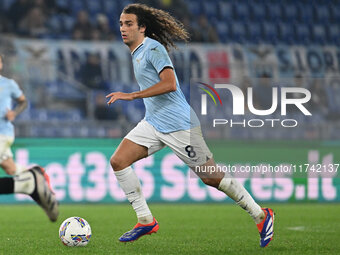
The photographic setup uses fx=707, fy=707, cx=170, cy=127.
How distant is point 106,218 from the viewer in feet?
27.2

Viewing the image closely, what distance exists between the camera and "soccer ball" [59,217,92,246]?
523 centimetres

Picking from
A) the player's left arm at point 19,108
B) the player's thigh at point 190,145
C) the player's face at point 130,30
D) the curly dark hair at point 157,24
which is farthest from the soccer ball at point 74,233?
the player's left arm at point 19,108

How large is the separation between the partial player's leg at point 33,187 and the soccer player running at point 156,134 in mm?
1822

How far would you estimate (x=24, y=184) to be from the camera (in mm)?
7016

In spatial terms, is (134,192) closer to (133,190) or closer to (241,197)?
(133,190)

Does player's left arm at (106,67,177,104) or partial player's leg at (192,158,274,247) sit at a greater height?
player's left arm at (106,67,177,104)

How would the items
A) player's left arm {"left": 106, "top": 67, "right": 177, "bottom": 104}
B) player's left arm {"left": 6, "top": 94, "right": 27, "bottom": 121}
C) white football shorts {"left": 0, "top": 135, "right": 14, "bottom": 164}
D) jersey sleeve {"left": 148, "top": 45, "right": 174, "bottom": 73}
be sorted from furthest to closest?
white football shorts {"left": 0, "top": 135, "right": 14, "bottom": 164} → player's left arm {"left": 6, "top": 94, "right": 27, "bottom": 121} → jersey sleeve {"left": 148, "top": 45, "right": 174, "bottom": 73} → player's left arm {"left": 106, "top": 67, "right": 177, "bottom": 104}

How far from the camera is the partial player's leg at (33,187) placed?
7004mm

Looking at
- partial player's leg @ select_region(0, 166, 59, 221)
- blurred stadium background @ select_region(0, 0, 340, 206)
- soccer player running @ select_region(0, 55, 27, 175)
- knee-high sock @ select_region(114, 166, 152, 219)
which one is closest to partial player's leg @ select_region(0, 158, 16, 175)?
soccer player running @ select_region(0, 55, 27, 175)

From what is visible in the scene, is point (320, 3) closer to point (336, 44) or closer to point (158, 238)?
point (336, 44)

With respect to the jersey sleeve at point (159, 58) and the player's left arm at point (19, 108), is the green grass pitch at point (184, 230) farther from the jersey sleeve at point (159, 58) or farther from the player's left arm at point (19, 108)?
the jersey sleeve at point (159, 58)

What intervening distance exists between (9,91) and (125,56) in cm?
440

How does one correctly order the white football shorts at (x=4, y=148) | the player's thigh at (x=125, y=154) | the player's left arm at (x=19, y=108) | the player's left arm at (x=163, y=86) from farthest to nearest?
the white football shorts at (x=4, y=148)
the player's left arm at (x=19, y=108)
the player's thigh at (x=125, y=154)
the player's left arm at (x=163, y=86)

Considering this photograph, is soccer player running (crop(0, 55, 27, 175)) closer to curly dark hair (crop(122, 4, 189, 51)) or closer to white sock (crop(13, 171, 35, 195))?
white sock (crop(13, 171, 35, 195))
